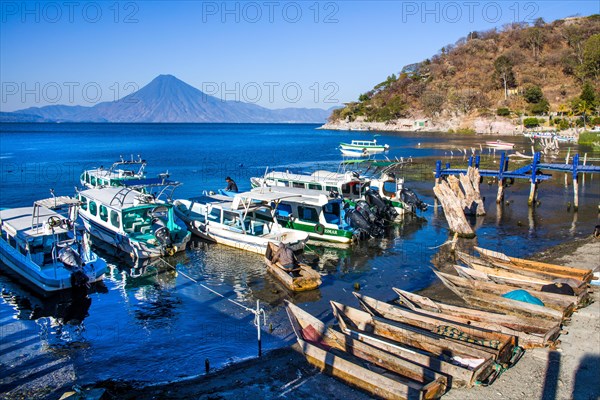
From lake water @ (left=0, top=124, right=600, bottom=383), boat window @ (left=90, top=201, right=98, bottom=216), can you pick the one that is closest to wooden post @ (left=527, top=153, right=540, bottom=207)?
lake water @ (left=0, top=124, right=600, bottom=383)

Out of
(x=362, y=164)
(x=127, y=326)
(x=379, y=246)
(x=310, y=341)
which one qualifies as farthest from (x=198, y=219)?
(x=362, y=164)

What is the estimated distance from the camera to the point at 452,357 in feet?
39.2

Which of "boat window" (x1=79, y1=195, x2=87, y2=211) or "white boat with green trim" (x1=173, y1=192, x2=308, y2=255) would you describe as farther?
"boat window" (x1=79, y1=195, x2=87, y2=211)

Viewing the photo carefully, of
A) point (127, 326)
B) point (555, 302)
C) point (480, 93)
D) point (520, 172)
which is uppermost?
point (480, 93)

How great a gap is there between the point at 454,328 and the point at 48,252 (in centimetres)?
1678

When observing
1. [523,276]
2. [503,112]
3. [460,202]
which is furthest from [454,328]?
[503,112]

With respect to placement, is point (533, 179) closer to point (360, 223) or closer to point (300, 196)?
point (360, 223)

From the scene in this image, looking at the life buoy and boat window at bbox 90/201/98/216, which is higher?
boat window at bbox 90/201/98/216

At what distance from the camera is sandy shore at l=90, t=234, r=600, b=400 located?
35.5 feet

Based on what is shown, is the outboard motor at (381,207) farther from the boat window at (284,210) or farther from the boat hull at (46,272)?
the boat hull at (46,272)

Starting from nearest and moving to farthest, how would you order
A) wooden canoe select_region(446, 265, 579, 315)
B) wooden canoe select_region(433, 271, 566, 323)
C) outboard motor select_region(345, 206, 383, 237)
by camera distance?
wooden canoe select_region(433, 271, 566, 323), wooden canoe select_region(446, 265, 579, 315), outboard motor select_region(345, 206, 383, 237)

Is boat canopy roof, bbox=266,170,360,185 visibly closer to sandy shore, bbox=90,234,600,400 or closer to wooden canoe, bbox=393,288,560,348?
wooden canoe, bbox=393,288,560,348

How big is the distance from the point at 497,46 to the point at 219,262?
161m

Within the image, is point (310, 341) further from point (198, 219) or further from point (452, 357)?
point (198, 219)
